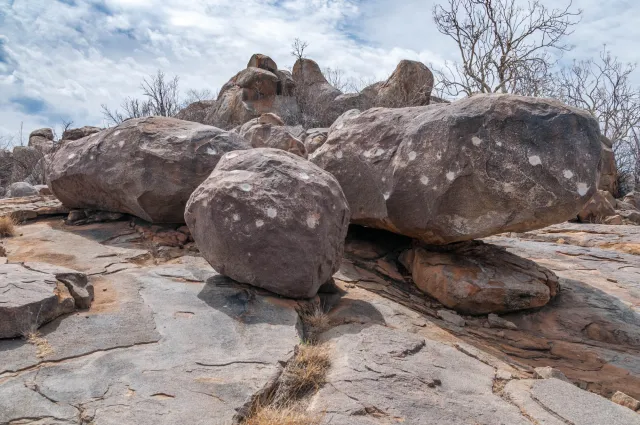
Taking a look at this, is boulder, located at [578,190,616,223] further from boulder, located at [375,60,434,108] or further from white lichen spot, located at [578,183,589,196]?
boulder, located at [375,60,434,108]

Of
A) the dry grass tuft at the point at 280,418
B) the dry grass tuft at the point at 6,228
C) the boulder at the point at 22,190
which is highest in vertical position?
the boulder at the point at 22,190

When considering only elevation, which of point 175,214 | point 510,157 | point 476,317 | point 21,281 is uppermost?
point 510,157

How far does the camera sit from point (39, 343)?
104 inches

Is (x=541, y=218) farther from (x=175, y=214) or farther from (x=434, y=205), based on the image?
(x=175, y=214)

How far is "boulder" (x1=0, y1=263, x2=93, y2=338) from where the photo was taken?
2.68m

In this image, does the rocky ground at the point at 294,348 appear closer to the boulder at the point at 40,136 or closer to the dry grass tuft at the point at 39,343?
the dry grass tuft at the point at 39,343

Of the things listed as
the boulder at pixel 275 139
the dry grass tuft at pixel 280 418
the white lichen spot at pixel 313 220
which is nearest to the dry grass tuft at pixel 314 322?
the white lichen spot at pixel 313 220

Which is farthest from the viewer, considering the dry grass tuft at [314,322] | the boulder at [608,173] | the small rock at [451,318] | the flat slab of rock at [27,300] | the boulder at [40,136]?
the boulder at [40,136]

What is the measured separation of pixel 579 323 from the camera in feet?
13.8

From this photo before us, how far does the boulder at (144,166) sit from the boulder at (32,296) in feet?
5.28

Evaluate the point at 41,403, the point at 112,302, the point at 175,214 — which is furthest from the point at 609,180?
the point at 41,403

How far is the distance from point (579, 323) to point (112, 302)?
3705 millimetres

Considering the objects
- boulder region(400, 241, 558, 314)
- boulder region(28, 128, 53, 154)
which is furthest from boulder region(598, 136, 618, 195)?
boulder region(28, 128, 53, 154)

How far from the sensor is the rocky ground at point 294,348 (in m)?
2.33
